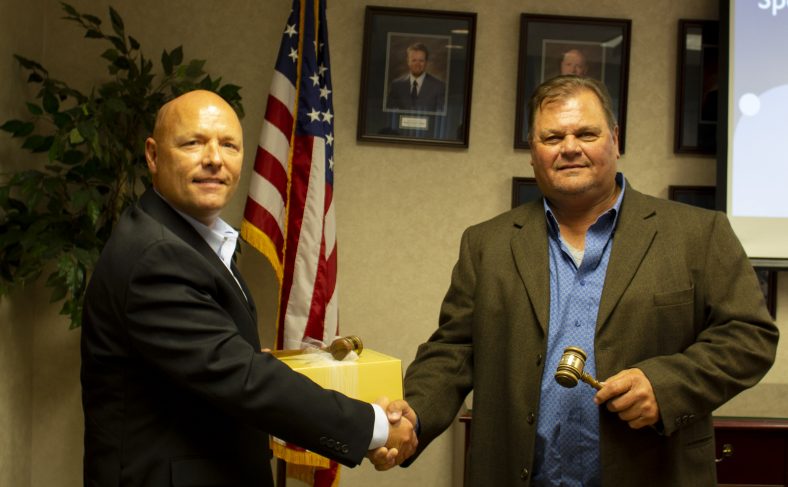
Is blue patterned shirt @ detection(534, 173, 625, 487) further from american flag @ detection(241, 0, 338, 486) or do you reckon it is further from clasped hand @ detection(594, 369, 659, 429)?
american flag @ detection(241, 0, 338, 486)

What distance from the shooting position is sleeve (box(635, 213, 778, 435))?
1890mm

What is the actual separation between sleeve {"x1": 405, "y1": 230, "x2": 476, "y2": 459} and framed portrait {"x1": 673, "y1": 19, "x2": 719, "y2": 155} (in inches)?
74.6

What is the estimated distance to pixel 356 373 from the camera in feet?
6.82

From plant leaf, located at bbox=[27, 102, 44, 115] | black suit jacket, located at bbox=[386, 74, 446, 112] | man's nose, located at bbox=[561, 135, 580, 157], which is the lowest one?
man's nose, located at bbox=[561, 135, 580, 157]

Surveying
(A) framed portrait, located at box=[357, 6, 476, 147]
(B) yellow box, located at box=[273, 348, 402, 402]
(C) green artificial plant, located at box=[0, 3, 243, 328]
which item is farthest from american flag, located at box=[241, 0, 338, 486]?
(B) yellow box, located at box=[273, 348, 402, 402]

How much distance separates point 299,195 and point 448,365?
4.57 feet

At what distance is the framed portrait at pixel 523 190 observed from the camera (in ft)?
12.4

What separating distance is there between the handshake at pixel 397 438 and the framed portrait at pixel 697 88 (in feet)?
7.39

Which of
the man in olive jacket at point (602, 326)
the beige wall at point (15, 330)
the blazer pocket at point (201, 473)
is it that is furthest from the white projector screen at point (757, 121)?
the beige wall at point (15, 330)

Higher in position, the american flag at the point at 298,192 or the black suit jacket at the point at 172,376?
the american flag at the point at 298,192

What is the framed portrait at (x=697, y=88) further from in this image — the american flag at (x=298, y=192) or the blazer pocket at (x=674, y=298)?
the blazer pocket at (x=674, y=298)

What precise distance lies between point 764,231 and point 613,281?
1.96m

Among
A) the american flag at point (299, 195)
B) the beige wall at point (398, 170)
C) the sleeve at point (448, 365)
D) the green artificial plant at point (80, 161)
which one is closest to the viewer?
the sleeve at point (448, 365)

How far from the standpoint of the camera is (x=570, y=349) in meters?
1.79
